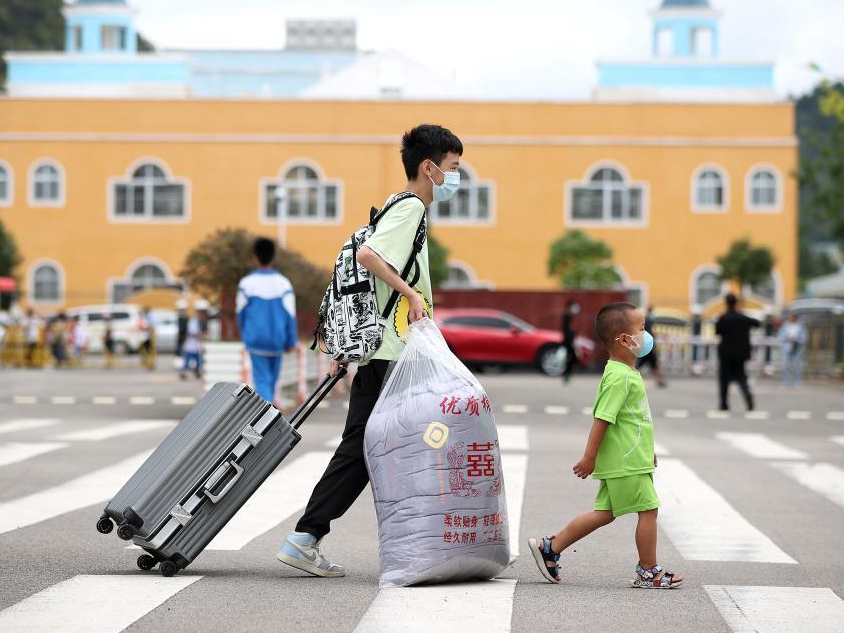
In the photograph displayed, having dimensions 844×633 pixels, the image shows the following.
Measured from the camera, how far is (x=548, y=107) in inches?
2264

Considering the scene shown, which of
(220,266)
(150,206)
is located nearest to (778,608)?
(220,266)

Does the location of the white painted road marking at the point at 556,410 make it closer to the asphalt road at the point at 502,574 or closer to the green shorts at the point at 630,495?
the asphalt road at the point at 502,574

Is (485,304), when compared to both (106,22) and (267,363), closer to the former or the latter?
(267,363)

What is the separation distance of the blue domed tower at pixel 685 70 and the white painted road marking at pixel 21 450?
1957 inches

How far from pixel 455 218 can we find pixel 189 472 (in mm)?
51393

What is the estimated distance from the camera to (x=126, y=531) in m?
6.33

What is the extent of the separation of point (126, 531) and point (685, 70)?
61.8 m

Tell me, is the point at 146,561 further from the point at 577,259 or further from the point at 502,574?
the point at 577,259

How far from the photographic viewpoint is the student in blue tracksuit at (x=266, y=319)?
43.3ft

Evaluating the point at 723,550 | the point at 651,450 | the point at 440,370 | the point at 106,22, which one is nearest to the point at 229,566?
the point at 440,370

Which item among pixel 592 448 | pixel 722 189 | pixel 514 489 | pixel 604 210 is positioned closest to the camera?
pixel 592 448

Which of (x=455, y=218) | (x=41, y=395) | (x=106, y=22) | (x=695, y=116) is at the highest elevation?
(x=106, y=22)

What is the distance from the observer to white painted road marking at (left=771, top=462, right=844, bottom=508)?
11117 millimetres

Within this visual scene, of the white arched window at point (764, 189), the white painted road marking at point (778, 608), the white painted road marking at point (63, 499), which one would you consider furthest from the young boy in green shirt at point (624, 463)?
the white arched window at point (764, 189)
